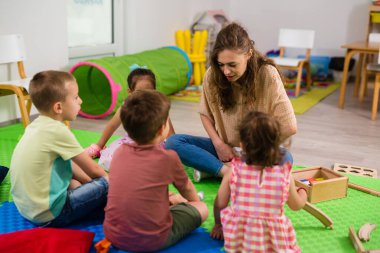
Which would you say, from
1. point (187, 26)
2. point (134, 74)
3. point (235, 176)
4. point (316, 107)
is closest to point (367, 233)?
point (235, 176)

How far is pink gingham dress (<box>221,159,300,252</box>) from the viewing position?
4.88 ft

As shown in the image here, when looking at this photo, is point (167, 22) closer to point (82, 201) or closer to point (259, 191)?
point (82, 201)

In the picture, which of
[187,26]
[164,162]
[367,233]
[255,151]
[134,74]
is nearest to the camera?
[255,151]

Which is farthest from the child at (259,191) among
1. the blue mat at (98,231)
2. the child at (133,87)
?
the child at (133,87)

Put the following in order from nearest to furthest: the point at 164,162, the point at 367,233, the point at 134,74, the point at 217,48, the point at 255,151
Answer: the point at 255,151
the point at 164,162
the point at 367,233
the point at 217,48
the point at 134,74

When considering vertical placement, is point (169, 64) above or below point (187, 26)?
below

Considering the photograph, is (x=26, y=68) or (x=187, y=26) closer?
(x=26, y=68)

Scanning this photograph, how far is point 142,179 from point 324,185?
3.41 feet

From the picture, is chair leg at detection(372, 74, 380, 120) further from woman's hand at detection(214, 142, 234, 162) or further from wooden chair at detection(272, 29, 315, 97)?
woman's hand at detection(214, 142, 234, 162)

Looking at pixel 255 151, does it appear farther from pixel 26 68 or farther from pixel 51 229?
pixel 26 68

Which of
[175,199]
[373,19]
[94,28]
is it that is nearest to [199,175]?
Result: [175,199]

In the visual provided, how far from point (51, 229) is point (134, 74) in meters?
1.17

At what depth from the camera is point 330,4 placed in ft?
20.7

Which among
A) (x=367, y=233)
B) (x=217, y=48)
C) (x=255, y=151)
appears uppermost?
(x=217, y=48)
